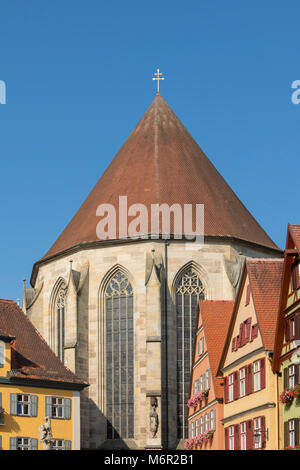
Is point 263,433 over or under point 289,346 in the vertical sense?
under

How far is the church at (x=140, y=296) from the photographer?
43656 millimetres

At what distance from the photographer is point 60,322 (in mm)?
47625

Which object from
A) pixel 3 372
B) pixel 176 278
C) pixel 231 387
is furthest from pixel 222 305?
pixel 176 278

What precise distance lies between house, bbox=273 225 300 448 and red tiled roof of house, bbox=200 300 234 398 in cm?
608

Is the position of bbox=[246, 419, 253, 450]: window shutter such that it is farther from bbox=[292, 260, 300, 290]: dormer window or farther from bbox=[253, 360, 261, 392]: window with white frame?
bbox=[292, 260, 300, 290]: dormer window

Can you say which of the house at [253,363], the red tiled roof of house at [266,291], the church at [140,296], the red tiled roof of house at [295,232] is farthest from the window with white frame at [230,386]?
the church at [140,296]

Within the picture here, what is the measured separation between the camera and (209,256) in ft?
150

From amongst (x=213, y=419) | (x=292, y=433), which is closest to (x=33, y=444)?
(x=213, y=419)

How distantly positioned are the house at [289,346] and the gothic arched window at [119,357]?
Answer: 62.4 feet

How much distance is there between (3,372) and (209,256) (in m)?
14.5

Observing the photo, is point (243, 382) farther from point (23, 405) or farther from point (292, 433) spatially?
point (23, 405)

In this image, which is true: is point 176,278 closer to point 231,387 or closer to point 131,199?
point 131,199

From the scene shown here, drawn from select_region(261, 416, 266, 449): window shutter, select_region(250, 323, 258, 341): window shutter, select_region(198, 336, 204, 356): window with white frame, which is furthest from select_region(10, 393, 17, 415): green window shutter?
select_region(261, 416, 266, 449): window shutter

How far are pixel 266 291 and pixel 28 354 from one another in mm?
11534
